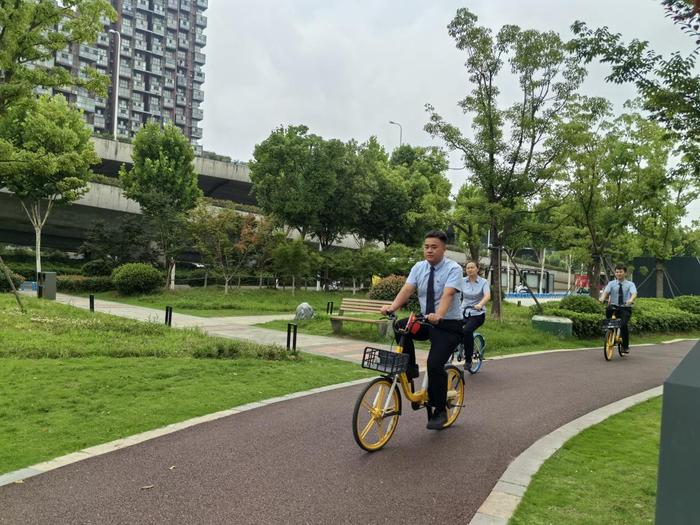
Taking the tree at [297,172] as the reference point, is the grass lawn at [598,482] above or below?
below

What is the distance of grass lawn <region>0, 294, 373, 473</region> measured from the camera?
197 inches

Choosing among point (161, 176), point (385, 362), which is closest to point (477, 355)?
point (385, 362)

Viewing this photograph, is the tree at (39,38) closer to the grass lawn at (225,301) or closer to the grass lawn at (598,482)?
the grass lawn at (225,301)

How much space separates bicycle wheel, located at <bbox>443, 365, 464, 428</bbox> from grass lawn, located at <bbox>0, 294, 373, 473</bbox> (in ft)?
7.53

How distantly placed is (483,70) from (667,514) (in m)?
15.6

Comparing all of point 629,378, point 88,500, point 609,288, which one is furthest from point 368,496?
point 609,288

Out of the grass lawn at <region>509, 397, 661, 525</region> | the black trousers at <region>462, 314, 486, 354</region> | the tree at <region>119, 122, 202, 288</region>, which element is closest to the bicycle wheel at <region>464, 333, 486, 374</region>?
the black trousers at <region>462, 314, 486, 354</region>

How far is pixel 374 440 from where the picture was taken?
15.6 feet

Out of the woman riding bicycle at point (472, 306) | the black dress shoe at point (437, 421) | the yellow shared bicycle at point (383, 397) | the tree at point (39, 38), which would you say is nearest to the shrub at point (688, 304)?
the woman riding bicycle at point (472, 306)

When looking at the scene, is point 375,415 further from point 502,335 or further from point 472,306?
point 502,335

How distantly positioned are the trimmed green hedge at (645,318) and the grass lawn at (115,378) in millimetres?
8299

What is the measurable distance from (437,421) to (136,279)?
Answer: 66.1 ft

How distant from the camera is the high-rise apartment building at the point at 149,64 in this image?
267 feet

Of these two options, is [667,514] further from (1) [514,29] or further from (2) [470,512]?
(1) [514,29]
